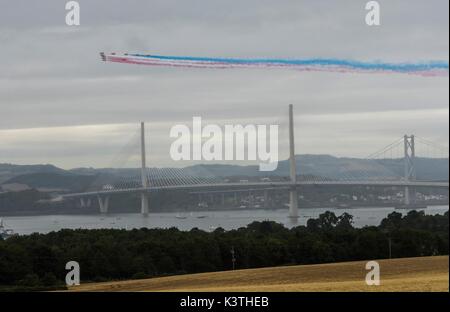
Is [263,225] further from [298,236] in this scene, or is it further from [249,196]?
[249,196]

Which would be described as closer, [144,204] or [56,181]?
[56,181]

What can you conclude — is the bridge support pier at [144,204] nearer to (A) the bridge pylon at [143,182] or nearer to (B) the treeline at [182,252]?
(A) the bridge pylon at [143,182]

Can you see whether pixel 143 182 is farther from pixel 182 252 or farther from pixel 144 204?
pixel 182 252

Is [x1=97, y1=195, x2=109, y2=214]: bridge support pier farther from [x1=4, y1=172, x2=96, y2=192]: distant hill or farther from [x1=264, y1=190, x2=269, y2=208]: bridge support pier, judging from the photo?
[x1=264, y1=190, x2=269, y2=208]: bridge support pier

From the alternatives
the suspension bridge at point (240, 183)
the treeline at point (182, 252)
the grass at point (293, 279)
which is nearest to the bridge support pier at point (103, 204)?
the suspension bridge at point (240, 183)

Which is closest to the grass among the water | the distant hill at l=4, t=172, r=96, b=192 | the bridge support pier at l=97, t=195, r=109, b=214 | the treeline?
the treeline

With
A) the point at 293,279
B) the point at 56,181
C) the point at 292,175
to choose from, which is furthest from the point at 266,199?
the point at 293,279

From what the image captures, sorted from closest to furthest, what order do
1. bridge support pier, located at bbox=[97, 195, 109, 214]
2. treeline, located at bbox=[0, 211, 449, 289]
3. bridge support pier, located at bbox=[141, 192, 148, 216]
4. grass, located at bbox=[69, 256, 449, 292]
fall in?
grass, located at bbox=[69, 256, 449, 292], treeline, located at bbox=[0, 211, 449, 289], bridge support pier, located at bbox=[141, 192, 148, 216], bridge support pier, located at bbox=[97, 195, 109, 214]
